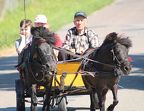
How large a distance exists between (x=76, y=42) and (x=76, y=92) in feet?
4.19

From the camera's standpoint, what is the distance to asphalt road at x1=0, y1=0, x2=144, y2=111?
13391 mm

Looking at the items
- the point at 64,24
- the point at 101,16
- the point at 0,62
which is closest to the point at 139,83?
the point at 0,62

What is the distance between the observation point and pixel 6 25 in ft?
108

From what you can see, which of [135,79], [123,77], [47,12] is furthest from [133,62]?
[47,12]

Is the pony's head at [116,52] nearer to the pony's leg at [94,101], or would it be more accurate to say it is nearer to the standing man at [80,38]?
the pony's leg at [94,101]

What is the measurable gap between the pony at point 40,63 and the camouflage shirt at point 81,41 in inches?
49.4

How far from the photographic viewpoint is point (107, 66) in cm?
1021

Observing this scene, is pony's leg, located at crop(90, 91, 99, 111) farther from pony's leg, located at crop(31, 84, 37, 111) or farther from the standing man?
pony's leg, located at crop(31, 84, 37, 111)

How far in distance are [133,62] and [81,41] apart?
867 cm

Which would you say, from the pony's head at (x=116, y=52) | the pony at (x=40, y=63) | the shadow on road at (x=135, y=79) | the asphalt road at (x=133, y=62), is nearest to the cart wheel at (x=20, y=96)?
the pony at (x=40, y=63)

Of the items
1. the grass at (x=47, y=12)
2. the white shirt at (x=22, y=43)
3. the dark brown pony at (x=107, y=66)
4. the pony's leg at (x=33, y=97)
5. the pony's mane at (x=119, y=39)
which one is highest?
the grass at (x=47, y=12)

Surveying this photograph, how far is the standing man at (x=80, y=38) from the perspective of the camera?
11633mm

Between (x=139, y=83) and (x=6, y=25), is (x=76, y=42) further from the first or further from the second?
(x=6, y=25)

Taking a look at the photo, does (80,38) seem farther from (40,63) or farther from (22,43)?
(40,63)
